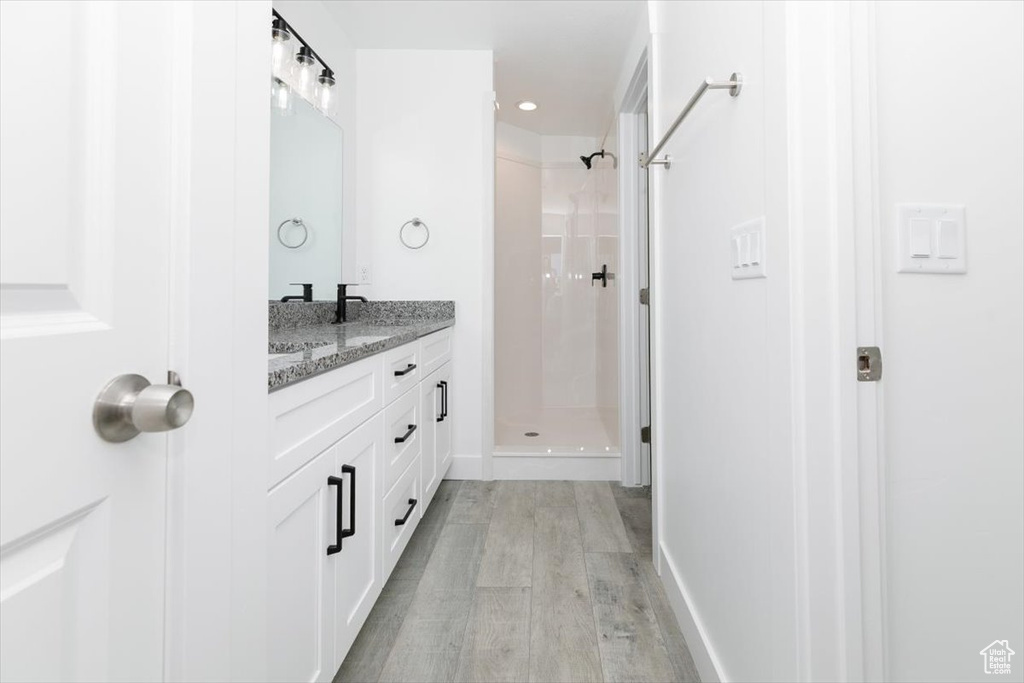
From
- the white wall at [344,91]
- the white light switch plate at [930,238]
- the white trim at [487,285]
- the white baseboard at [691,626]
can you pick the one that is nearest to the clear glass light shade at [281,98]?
the white wall at [344,91]

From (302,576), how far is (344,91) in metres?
2.43

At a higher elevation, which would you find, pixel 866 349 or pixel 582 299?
pixel 582 299

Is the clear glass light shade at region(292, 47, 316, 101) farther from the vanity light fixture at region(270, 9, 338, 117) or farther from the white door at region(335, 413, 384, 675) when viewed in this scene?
the white door at region(335, 413, 384, 675)

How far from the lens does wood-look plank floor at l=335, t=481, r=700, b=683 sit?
133 centimetres

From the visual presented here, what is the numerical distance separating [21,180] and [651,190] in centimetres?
180

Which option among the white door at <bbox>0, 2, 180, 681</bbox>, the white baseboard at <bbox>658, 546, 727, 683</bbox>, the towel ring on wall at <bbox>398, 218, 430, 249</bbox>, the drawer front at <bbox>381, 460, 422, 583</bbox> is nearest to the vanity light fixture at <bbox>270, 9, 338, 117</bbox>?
the towel ring on wall at <bbox>398, 218, 430, 249</bbox>

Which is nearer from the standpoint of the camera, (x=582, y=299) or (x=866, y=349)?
(x=866, y=349)

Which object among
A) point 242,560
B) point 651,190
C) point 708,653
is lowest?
point 708,653

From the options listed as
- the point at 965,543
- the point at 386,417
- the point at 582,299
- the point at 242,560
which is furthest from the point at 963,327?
the point at 582,299

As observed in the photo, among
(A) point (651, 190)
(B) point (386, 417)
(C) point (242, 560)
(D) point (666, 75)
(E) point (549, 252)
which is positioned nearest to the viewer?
(C) point (242, 560)

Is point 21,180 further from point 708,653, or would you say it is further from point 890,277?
point 708,653

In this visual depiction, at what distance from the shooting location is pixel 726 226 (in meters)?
1.15

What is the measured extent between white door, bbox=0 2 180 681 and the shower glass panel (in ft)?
11.5

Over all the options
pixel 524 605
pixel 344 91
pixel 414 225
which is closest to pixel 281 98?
pixel 344 91
